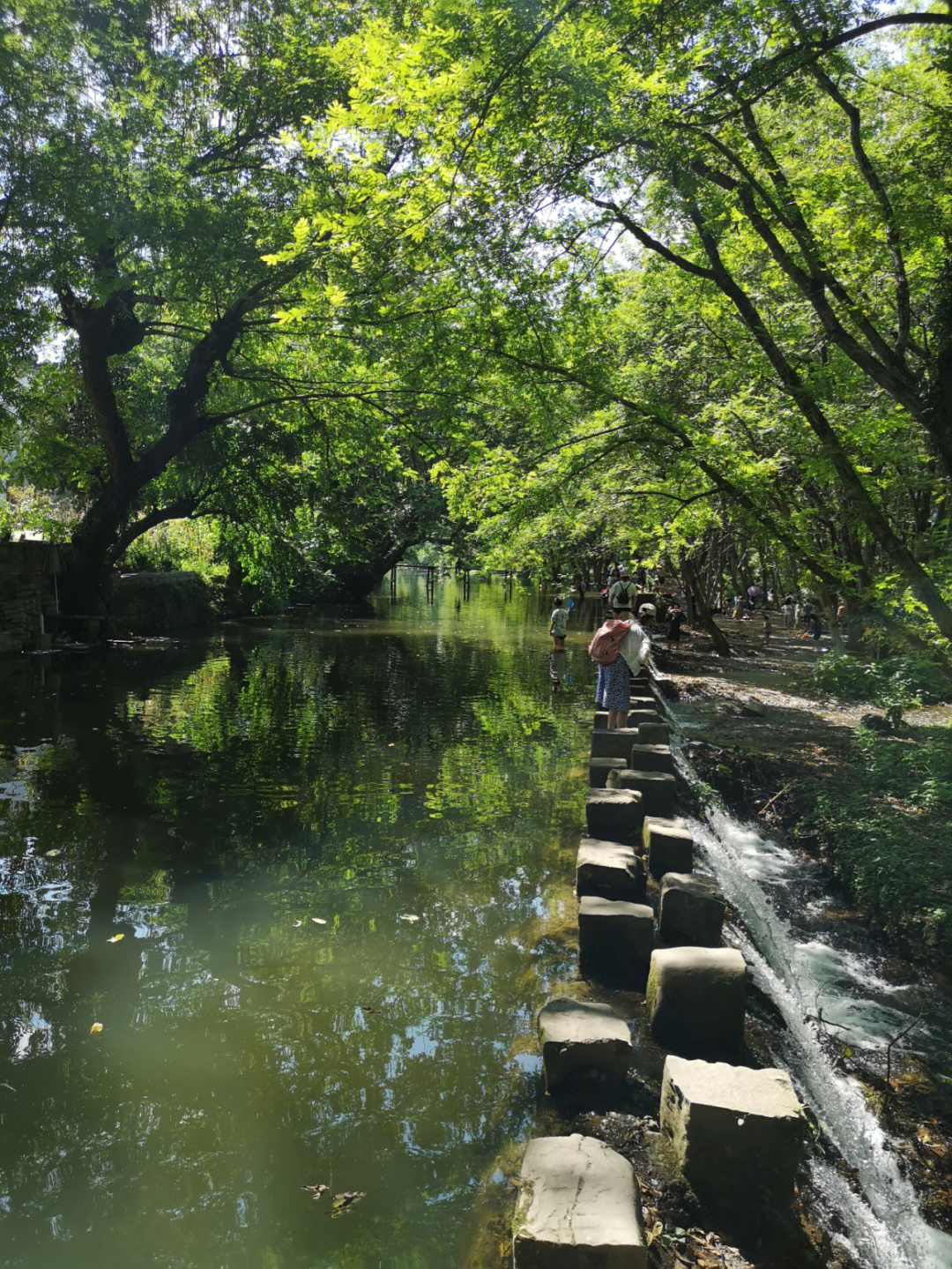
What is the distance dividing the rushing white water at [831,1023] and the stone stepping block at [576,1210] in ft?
3.83

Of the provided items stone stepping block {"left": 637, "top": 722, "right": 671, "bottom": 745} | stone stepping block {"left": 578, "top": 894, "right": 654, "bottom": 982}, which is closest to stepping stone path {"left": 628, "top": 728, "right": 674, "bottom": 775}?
stone stepping block {"left": 637, "top": 722, "right": 671, "bottom": 745}

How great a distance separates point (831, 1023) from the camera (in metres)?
5.05

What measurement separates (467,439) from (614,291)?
415 centimetres

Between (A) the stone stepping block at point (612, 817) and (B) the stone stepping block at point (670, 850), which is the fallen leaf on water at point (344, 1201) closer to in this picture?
(B) the stone stepping block at point (670, 850)

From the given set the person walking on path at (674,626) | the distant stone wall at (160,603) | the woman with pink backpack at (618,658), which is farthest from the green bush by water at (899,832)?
Answer: the distant stone wall at (160,603)

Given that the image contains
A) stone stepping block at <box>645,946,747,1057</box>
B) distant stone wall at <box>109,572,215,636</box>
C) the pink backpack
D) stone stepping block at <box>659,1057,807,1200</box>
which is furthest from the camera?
distant stone wall at <box>109,572,215,636</box>

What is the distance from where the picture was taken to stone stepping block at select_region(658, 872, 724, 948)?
4992 mm

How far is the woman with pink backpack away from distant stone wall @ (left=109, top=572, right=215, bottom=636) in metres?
17.0

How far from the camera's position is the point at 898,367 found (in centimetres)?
736

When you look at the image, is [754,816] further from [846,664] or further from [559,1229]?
[559,1229]

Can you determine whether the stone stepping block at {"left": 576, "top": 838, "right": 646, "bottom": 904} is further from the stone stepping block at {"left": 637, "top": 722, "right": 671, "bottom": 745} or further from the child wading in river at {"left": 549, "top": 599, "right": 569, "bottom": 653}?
the child wading in river at {"left": 549, "top": 599, "right": 569, "bottom": 653}

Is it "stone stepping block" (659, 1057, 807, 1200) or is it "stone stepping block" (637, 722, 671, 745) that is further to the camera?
"stone stepping block" (637, 722, 671, 745)

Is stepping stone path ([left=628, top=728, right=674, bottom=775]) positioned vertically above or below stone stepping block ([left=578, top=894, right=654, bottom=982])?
above

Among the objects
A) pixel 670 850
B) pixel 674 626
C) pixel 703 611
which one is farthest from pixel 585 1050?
pixel 703 611
